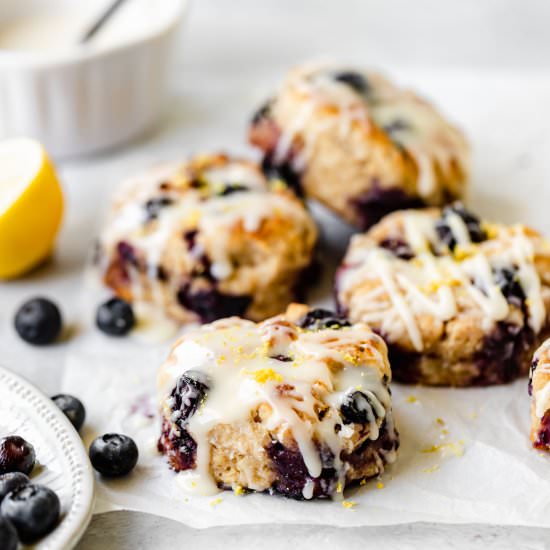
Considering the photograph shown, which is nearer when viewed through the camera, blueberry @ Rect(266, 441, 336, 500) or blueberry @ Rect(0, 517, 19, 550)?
blueberry @ Rect(0, 517, 19, 550)

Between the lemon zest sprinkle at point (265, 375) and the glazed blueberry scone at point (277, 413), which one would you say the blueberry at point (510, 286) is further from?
the lemon zest sprinkle at point (265, 375)

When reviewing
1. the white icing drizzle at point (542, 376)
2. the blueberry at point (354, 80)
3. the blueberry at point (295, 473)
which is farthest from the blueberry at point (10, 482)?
the blueberry at point (354, 80)

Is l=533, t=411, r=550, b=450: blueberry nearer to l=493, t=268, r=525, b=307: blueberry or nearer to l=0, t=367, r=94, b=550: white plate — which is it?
l=493, t=268, r=525, b=307: blueberry

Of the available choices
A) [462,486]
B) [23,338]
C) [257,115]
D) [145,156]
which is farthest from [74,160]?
[462,486]

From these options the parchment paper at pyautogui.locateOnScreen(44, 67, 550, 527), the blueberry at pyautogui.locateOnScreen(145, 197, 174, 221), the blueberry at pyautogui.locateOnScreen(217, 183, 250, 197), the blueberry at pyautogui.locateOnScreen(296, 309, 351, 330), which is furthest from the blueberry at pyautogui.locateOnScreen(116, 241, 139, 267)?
the blueberry at pyautogui.locateOnScreen(296, 309, 351, 330)

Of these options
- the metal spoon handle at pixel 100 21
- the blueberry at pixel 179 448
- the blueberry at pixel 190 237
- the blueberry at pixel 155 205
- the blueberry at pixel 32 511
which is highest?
the metal spoon handle at pixel 100 21

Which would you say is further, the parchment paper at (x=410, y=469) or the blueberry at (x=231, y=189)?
the blueberry at (x=231, y=189)

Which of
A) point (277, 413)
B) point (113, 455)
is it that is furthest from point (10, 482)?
point (277, 413)

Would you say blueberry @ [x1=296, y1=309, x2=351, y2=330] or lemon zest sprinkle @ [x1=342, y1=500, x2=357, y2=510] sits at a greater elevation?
blueberry @ [x1=296, y1=309, x2=351, y2=330]
